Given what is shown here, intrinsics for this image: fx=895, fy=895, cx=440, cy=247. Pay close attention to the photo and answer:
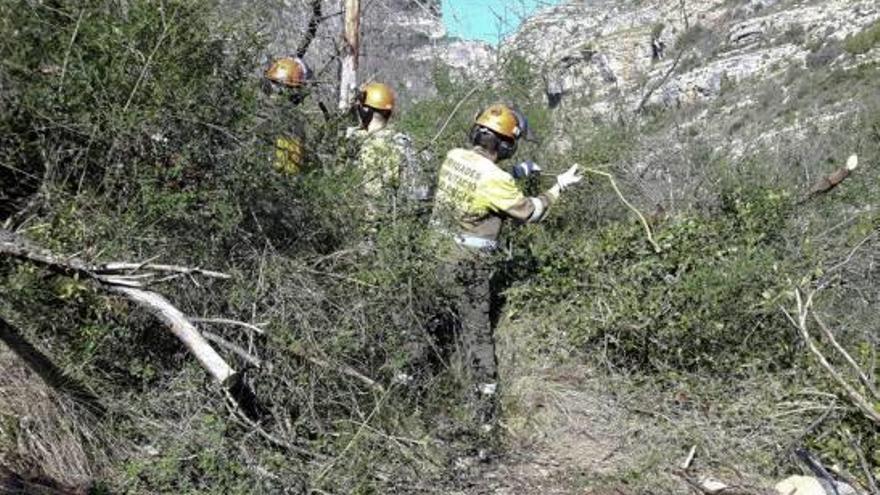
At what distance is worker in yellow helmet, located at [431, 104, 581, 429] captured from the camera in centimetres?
496

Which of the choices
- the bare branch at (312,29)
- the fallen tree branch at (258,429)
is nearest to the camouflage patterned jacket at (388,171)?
the fallen tree branch at (258,429)

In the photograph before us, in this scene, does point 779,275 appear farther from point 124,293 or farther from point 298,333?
point 124,293

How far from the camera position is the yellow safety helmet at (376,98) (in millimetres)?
5988

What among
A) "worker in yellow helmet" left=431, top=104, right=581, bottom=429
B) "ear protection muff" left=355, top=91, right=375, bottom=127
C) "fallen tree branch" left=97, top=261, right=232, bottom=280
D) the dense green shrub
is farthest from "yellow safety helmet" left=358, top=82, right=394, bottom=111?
"fallen tree branch" left=97, top=261, right=232, bottom=280

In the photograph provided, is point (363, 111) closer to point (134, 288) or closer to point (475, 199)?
point (475, 199)

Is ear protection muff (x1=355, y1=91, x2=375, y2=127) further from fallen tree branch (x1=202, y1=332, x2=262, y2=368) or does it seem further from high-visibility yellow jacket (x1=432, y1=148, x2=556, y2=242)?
fallen tree branch (x1=202, y1=332, x2=262, y2=368)

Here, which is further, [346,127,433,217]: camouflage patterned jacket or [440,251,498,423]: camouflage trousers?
[346,127,433,217]: camouflage patterned jacket

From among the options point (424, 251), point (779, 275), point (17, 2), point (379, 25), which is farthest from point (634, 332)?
point (379, 25)

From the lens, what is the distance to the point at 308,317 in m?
4.37

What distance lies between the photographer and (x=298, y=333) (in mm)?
4352

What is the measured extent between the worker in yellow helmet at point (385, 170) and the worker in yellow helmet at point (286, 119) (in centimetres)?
36

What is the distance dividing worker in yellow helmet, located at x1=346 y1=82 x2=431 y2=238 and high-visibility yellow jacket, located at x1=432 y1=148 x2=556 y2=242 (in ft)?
0.99

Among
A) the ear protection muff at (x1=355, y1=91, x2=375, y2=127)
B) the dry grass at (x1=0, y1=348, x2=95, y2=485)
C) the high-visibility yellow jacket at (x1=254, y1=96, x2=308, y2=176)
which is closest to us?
the dry grass at (x1=0, y1=348, x2=95, y2=485)

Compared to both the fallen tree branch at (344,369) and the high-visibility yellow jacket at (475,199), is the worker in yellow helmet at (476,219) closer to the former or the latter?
the high-visibility yellow jacket at (475,199)
